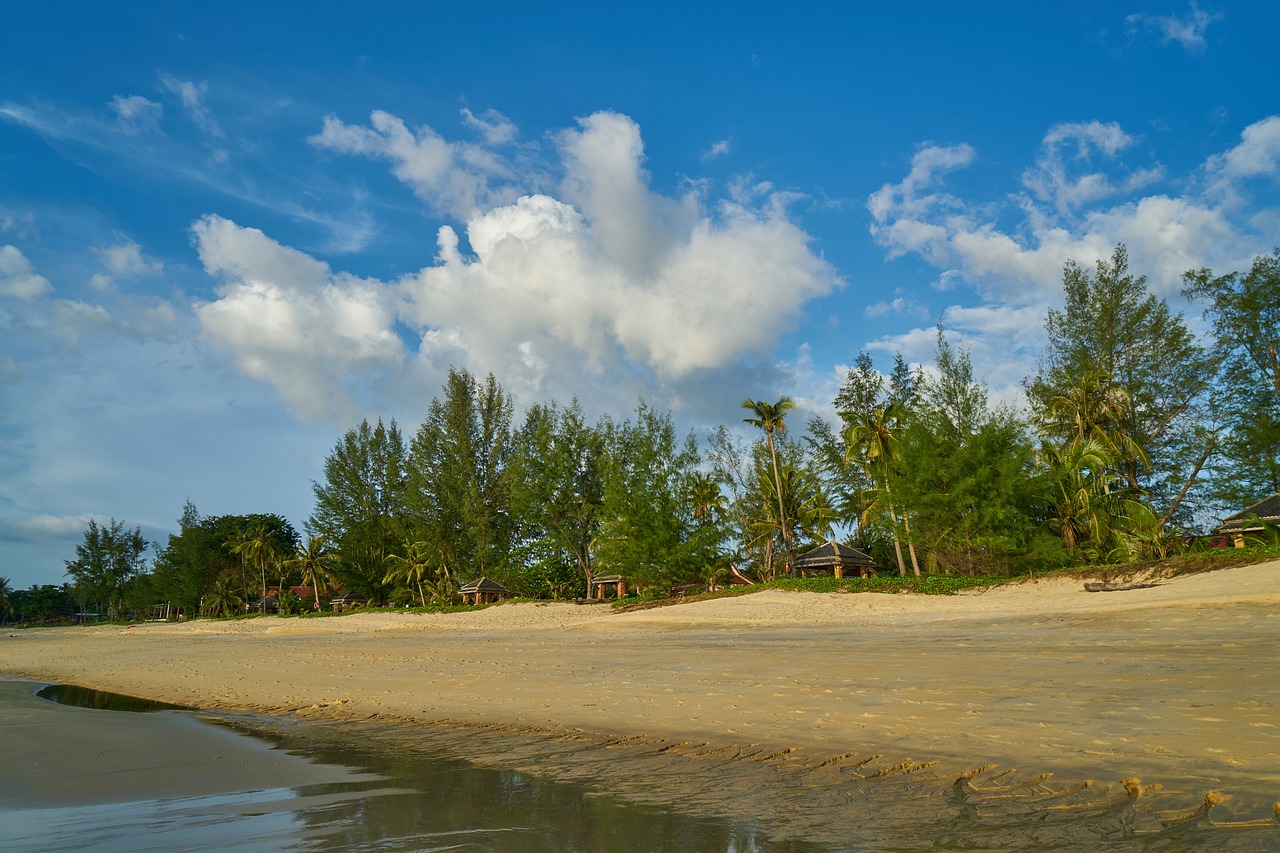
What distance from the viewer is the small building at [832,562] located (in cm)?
3762

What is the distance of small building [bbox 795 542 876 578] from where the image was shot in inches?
1481

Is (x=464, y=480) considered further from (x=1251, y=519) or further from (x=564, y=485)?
(x=1251, y=519)

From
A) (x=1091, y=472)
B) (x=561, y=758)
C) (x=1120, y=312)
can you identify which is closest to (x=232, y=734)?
(x=561, y=758)

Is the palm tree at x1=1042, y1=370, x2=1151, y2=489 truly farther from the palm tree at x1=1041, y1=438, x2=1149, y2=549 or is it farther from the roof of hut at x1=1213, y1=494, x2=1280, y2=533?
the roof of hut at x1=1213, y1=494, x2=1280, y2=533

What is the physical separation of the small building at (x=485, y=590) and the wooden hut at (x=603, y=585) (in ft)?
21.3

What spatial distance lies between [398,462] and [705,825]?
59.2m

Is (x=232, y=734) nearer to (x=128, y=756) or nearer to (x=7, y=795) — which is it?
(x=128, y=756)

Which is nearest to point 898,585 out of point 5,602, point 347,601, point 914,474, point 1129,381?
point 914,474

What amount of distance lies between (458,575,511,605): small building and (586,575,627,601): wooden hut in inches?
255

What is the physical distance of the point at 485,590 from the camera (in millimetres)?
47156

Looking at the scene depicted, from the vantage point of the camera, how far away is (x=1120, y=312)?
3409cm

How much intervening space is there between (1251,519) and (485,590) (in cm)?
3769

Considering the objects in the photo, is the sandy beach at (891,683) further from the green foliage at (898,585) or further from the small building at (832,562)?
the small building at (832,562)

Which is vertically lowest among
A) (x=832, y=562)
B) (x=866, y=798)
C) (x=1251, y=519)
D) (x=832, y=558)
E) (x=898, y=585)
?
(x=866, y=798)
